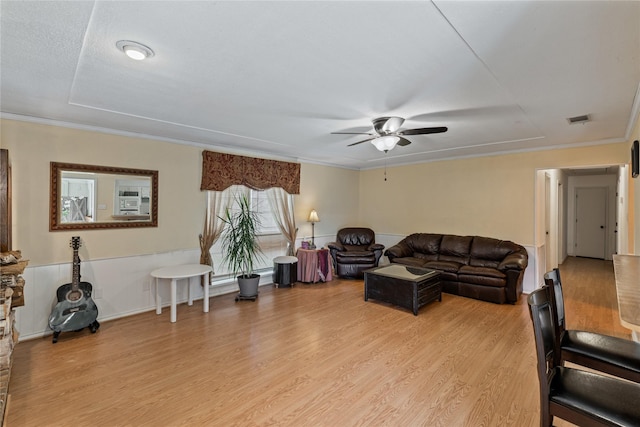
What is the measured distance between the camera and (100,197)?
3.75m

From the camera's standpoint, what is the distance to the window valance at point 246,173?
4.67 m

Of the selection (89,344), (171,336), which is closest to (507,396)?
(171,336)

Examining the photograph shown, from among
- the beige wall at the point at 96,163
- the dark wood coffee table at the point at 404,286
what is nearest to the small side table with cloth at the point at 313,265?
the dark wood coffee table at the point at 404,286

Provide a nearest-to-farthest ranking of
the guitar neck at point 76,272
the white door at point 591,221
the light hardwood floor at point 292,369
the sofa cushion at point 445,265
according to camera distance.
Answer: the light hardwood floor at point 292,369 < the guitar neck at point 76,272 < the sofa cushion at point 445,265 < the white door at point 591,221

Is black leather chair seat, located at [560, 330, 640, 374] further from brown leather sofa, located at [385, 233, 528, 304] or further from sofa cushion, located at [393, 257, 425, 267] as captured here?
sofa cushion, located at [393, 257, 425, 267]

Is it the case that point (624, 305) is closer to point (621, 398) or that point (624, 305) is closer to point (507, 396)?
point (621, 398)

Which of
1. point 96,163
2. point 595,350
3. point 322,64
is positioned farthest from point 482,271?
point 96,163

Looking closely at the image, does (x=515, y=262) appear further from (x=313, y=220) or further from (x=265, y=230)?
(x=265, y=230)

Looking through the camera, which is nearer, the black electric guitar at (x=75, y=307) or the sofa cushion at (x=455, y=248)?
the black electric guitar at (x=75, y=307)

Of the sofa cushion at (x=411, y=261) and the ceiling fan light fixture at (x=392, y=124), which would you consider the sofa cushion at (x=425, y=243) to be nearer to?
the sofa cushion at (x=411, y=261)

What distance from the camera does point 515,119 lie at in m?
3.39

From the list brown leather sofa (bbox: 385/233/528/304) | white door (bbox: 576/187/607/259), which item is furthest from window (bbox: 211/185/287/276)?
white door (bbox: 576/187/607/259)

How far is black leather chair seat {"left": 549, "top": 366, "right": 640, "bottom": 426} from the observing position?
1.21 meters

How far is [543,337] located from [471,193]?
4.66 metres
